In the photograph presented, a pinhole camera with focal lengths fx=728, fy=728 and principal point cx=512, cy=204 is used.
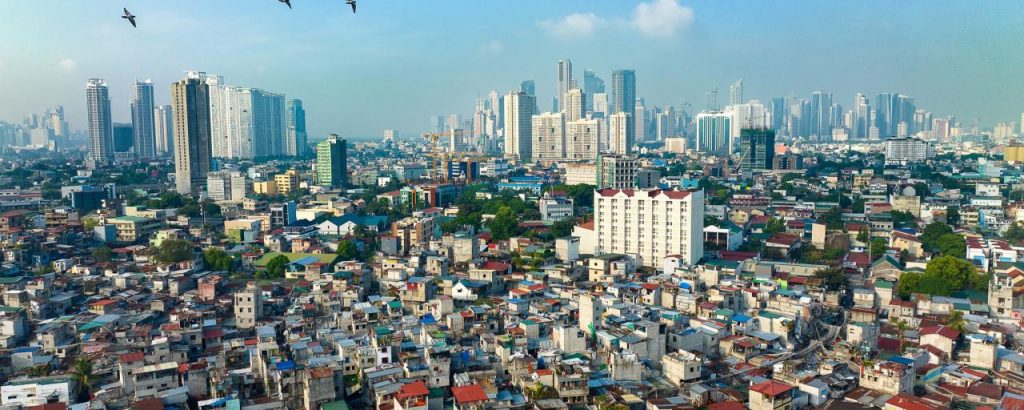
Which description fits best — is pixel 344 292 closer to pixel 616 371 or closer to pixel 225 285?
pixel 225 285

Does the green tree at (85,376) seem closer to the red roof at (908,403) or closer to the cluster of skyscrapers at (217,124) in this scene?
the red roof at (908,403)

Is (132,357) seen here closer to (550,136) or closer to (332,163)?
(332,163)

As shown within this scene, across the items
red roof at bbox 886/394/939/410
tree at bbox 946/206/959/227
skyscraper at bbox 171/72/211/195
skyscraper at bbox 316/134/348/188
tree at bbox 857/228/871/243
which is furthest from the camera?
skyscraper at bbox 316/134/348/188

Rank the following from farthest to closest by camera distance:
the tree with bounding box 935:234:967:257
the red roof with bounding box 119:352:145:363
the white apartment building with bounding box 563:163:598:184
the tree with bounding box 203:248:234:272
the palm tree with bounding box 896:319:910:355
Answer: the white apartment building with bounding box 563:163:598:184 < the tree with bounding box 935:234:967:257 < the tree with bounding box 203:248:234:272 < the palm tree with bounding box 896:319:910:355 < the red roof with bounding box 119:352:145:363

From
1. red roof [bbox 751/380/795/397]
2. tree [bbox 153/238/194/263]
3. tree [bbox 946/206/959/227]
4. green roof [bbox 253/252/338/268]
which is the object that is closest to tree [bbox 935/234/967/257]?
tree [bbox 946/206/959/227]

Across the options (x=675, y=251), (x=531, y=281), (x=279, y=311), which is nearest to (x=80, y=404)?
(x=279, y=311)

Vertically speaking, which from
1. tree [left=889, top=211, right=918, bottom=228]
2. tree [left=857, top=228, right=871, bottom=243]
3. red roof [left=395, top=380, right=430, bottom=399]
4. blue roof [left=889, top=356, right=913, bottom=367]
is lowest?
blue roof [left=889, top=356, right=913, bottom=367]

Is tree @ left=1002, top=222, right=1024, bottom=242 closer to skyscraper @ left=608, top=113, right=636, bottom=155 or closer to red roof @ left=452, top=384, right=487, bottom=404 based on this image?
red roof @ left=452, top=384, right=487, bottom=404
